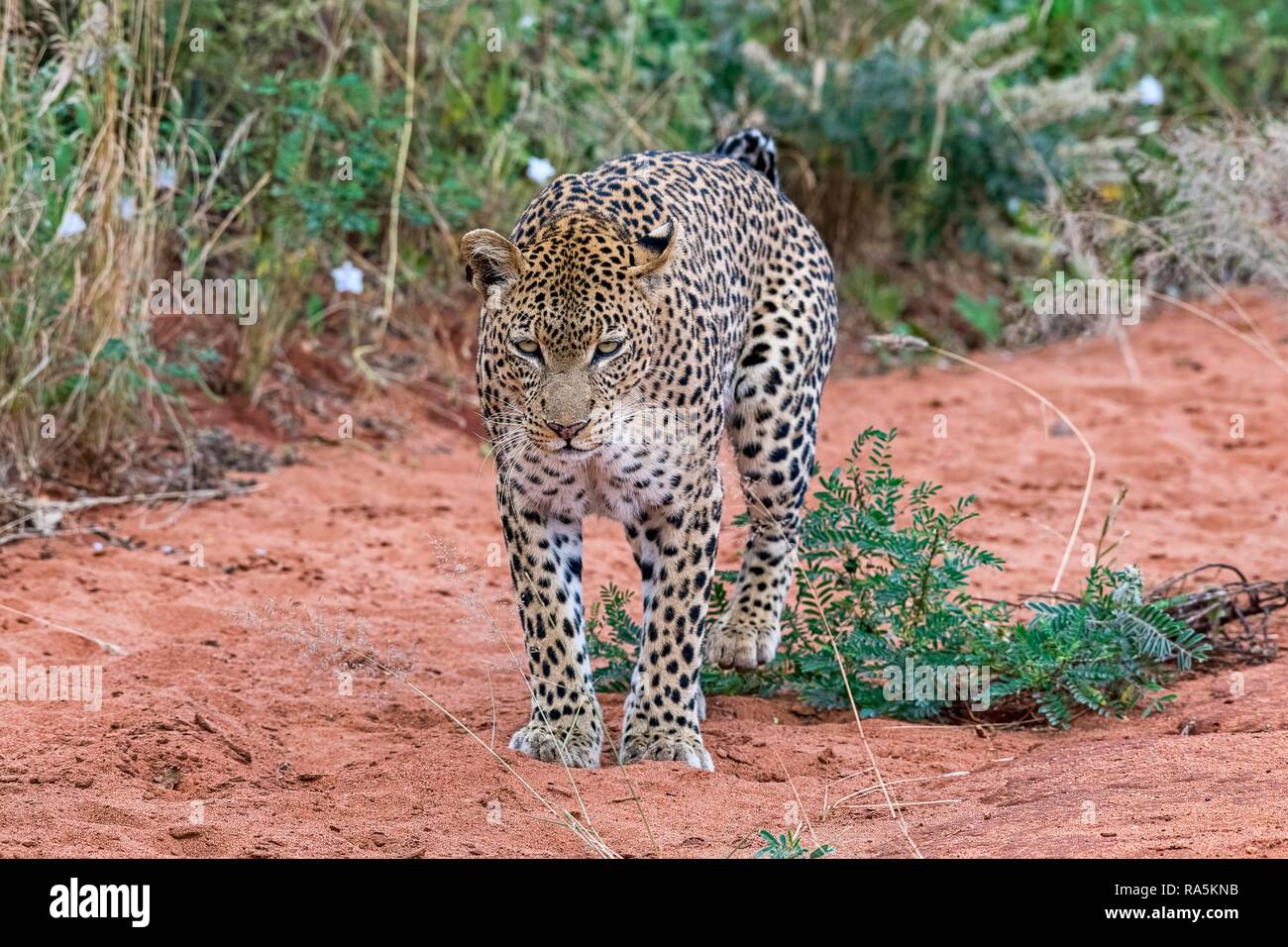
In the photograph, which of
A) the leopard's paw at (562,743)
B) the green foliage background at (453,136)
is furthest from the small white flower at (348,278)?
the leopard's paw at (562,743)

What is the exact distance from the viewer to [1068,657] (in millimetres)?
5672

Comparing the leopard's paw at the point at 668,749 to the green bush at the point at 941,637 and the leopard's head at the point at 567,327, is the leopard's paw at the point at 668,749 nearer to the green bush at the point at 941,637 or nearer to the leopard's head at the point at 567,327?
the green bush at the point at 941,637

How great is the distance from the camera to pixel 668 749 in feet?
17.8

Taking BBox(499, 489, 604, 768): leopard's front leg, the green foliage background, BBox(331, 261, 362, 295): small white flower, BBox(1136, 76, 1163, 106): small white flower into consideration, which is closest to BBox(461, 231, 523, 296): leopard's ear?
BBox(499, 489, 604, 768): leopard's front leg

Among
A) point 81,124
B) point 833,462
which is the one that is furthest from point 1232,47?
point 81,124

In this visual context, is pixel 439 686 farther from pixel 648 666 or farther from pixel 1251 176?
pixel 1251 176

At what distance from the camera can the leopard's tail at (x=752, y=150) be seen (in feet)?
23.9

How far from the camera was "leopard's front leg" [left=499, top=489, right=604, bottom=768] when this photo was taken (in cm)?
547

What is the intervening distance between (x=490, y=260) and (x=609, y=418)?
0.62 metres

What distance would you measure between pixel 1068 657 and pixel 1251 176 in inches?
115

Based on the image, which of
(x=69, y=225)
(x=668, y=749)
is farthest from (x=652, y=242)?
(x=69, y=225)

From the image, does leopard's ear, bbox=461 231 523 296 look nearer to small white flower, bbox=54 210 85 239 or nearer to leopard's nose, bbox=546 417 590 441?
leopard's nose, bbox=546 417 590 441

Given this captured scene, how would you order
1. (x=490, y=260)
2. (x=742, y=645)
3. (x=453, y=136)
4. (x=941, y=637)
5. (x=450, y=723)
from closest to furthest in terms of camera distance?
(x=490, y=260)
(x=450, y=723)
(x=941, y=637)
(x=742, y=645)
(x=453, y=136)

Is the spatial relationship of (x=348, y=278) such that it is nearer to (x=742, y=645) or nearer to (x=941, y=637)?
(x=742, y=645)
